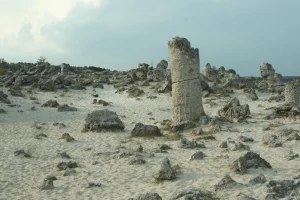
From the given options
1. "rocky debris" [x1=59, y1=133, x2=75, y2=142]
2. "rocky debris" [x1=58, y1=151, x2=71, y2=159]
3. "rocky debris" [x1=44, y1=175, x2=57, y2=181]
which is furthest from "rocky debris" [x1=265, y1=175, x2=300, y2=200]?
"rocky debris" [x1=59, y1=133, x2=75, y2=142]

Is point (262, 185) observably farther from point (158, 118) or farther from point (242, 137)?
point (158, 118)

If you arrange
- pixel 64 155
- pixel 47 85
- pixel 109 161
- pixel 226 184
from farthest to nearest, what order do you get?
pixel 47 85 → pixel 64 155 → pixel 109 161 → pixel 226 184

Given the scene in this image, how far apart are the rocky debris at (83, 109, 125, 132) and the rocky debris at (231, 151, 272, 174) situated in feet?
28.0

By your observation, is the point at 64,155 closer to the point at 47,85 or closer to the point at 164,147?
the point at 164,147

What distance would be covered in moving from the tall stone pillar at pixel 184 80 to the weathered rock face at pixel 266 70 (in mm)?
20293

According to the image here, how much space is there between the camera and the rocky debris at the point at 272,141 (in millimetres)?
14466

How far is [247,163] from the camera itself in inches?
448

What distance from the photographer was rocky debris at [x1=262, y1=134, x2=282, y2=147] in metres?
14.5

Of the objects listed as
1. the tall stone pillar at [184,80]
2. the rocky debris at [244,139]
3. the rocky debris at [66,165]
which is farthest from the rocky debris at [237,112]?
the rocky debris at [66,165]

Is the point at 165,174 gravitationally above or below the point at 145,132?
below

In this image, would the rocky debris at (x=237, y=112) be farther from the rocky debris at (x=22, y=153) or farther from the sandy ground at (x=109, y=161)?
the rocky debris at (x=22, y=153)

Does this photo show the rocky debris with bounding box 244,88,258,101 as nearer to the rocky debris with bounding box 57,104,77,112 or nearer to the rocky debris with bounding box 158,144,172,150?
the rocky debris with bounding box 57,104,77,112

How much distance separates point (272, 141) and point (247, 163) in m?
3.71

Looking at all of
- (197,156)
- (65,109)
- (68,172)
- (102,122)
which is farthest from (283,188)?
(65,109)
